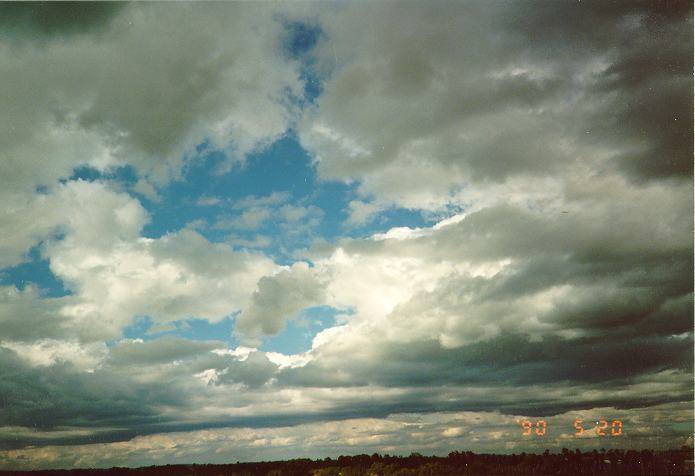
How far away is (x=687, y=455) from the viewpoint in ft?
508

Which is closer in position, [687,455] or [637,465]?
[687,455]

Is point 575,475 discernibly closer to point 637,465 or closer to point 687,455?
point 637,465

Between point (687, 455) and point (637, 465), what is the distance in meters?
44.3

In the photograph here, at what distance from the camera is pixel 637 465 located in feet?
638

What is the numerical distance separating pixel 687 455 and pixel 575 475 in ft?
168

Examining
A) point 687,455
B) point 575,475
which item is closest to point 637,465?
point 575,475

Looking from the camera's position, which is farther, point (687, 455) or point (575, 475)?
point (575, 475)

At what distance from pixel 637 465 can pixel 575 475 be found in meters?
20.8

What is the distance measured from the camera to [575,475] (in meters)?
198
